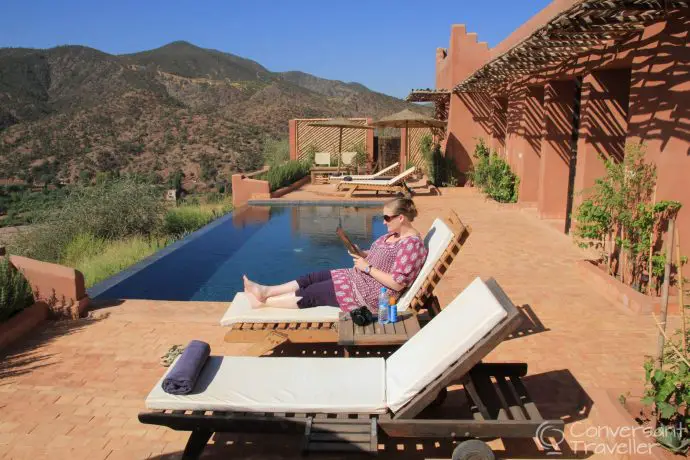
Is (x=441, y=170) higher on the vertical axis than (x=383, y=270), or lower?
higher

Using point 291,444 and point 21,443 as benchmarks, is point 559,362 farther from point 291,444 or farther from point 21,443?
point 21,443

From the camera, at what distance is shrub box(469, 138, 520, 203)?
39.8 feet

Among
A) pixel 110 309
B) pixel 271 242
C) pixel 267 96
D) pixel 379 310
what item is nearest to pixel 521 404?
pixel 379 310

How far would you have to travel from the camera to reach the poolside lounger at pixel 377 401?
277 cm

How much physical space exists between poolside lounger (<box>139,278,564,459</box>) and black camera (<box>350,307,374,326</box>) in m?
0.64

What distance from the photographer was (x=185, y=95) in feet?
213

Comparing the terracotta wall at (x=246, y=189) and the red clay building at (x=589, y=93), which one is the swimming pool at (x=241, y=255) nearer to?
the terracotta wall at (x=246, y=189)

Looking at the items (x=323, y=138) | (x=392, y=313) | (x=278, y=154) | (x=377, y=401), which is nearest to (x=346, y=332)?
(x=392, y=313)

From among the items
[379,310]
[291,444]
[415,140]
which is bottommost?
[291,444]

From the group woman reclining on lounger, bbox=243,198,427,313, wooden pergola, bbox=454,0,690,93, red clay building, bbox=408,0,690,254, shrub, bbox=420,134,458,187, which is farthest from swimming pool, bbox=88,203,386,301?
shrub, bbox=420,134,458,187

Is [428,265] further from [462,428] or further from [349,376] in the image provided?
[462,428]

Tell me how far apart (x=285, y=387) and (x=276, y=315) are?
1036 mm

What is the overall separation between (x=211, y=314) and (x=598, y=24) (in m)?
4.82

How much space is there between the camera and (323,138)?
75.2ft
